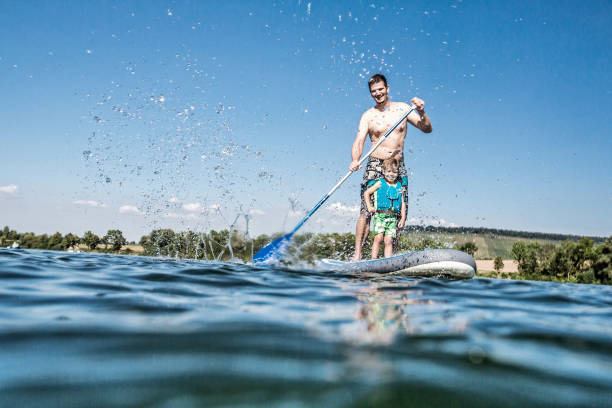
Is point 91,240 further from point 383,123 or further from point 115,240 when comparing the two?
point 383,123

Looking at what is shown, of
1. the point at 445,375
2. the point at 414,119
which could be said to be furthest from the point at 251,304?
the point at 414,119

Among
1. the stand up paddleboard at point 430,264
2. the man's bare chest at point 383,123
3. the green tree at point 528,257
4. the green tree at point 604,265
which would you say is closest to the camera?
the stand up paddleboard at point 430,264

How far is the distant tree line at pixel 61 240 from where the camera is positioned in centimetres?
8666

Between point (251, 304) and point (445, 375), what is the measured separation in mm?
1715

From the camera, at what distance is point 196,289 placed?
371cm

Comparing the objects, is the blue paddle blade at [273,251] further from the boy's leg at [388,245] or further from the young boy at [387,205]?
the boy's leg at [388,245]

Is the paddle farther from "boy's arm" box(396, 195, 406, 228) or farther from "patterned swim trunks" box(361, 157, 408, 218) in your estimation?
"boy's arm" box(396, 195, 406, 228)

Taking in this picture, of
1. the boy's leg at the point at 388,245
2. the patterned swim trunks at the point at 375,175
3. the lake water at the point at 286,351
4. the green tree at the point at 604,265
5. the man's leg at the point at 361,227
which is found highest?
the patterned swim trunks at the point at 375,175

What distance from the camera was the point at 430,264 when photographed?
615 centimetres

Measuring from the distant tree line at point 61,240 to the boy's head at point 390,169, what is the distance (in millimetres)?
82903

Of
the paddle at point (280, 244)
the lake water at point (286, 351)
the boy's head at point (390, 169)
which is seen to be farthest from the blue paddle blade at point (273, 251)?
the lake water at point (286, 351)

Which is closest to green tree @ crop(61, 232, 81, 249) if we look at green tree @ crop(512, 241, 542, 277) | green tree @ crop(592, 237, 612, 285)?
green tree @ crop(512, 241, 542, 277)

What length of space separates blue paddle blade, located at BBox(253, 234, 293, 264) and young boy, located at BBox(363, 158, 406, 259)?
6.11 ft

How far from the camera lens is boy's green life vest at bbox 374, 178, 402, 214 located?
285 inches
